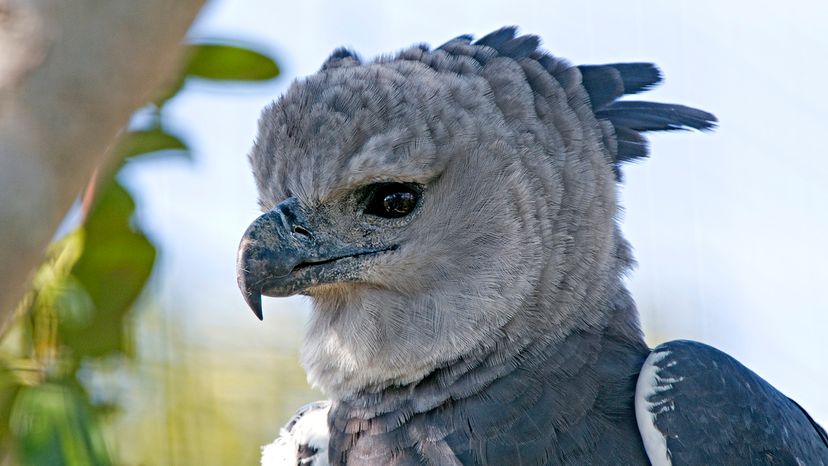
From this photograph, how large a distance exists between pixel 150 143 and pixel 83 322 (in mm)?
444

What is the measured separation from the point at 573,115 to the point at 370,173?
488 mm

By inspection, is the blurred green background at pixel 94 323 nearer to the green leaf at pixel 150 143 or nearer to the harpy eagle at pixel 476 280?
the green leaf at pixel 150 143

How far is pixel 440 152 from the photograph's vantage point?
7.04ft

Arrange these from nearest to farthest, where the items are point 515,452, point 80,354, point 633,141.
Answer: point 515,452
point 80,354
point 633,141

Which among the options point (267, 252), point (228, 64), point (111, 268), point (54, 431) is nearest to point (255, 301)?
point (267, 252)

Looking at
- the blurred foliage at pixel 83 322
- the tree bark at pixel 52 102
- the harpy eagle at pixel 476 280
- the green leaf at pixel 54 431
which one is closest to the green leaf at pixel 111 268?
the blurred foliage at pixel 83 322

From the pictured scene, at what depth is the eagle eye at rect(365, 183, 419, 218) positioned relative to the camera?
7.13ft

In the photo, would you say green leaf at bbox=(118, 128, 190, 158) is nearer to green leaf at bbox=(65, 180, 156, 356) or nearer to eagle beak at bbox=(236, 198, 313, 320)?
green leaf at bbox=(65, 180, 156, 356)

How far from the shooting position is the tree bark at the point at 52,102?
157 centimetres

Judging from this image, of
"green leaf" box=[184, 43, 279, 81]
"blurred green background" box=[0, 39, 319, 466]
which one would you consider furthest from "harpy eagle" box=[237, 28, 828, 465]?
"blurred green background" box=[0, 39, 319, 466]

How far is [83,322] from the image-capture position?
2.10 metres

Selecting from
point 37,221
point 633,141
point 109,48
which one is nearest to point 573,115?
point 633,141

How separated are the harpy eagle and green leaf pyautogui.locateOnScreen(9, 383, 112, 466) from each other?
1.35 feet

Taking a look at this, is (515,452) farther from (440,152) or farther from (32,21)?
(32,21)
